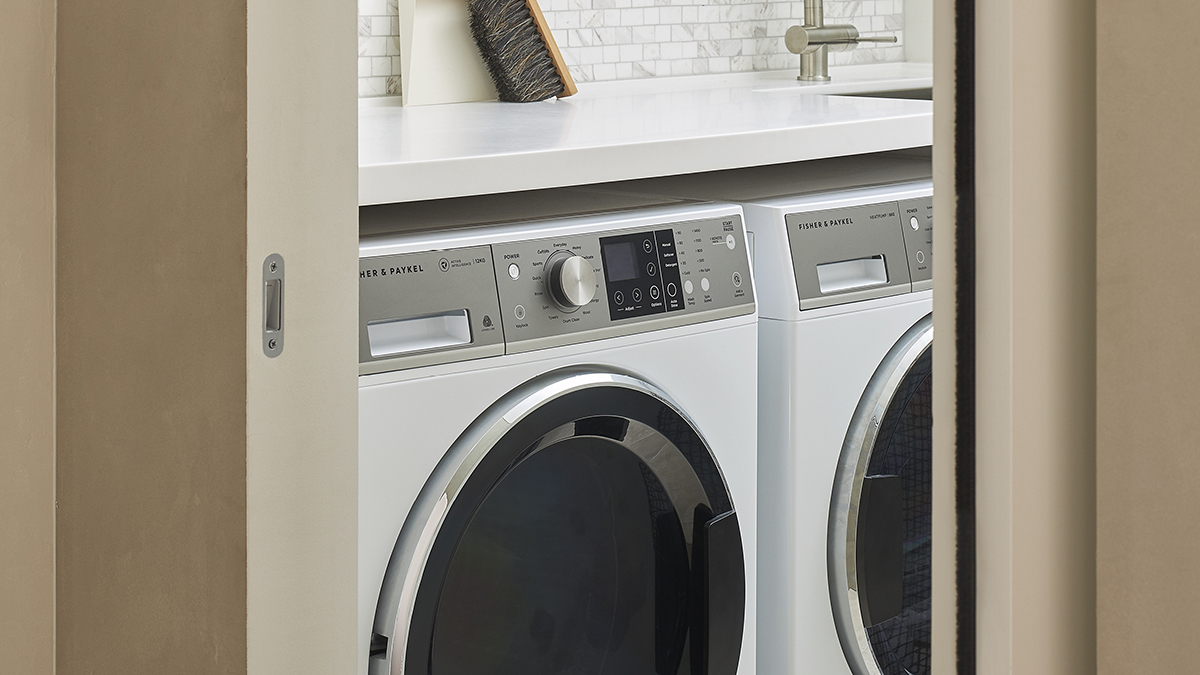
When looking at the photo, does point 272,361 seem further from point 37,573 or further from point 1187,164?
point 1187,164

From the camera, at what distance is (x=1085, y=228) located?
225 mm

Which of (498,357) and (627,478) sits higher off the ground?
(498,357)

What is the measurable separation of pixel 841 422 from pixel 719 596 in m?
0.25

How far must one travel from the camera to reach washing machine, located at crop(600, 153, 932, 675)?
129 centimetres

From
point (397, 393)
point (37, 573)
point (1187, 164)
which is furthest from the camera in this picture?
point (397, 393)

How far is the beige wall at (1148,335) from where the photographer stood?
198mm

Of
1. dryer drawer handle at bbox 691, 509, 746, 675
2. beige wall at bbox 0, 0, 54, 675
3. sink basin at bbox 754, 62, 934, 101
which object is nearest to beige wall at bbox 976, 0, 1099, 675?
beige wall at bbox 0, 0, 54, 675

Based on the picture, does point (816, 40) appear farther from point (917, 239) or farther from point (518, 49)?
point (917, 239)

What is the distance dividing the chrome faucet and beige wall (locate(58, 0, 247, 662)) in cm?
177

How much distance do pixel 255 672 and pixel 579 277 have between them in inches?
19.9

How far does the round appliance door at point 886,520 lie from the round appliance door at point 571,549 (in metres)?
0.16

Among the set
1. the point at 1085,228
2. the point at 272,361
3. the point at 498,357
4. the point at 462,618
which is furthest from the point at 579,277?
the point at 1085,228

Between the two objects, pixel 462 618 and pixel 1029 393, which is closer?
pixel 1029 393

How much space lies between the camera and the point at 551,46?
190 centimetres
